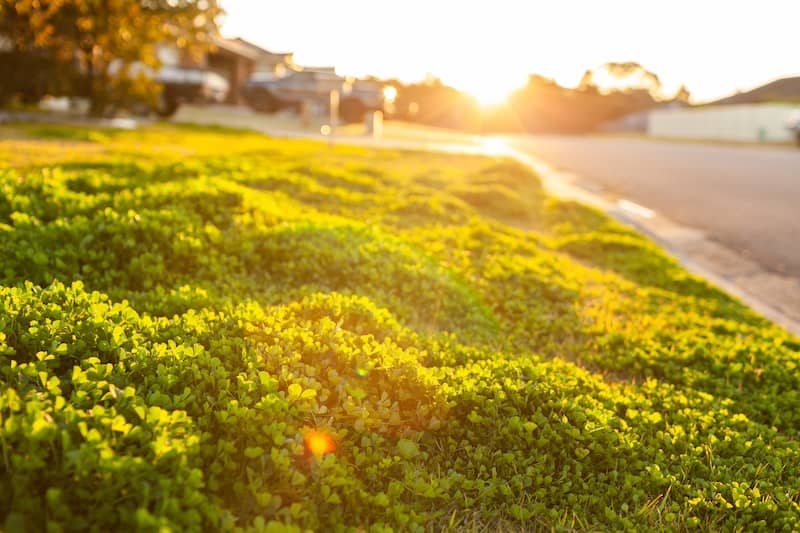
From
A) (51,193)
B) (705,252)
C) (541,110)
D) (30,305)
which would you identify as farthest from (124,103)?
(541,110)

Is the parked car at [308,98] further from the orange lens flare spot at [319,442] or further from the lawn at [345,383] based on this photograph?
the orange lens flare spot at [319,442]

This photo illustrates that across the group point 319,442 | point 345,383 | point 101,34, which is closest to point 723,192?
point 345,383

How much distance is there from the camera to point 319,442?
259 centimetres

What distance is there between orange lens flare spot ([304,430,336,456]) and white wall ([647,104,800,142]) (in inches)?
1659

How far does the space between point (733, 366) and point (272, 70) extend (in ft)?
180

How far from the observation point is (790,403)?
150 inches

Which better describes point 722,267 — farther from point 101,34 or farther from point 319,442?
point 101,34

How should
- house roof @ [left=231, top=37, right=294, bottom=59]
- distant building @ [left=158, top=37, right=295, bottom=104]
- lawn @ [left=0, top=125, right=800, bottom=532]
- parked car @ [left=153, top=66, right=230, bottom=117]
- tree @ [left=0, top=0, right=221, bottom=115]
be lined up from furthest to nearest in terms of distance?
1. house roof @ [left=231, top=37, right=294, bottom=59]
2. distant building @ [left=158, top=37, right=295, bottom=104]
3. parked car @ [left=153, top=66, right=230, bottom=117]
4. tree @ [left=0, top=0, right=221, bottom=115]
5. lawn @ [left=0, top=125, right=800, bottom=532]

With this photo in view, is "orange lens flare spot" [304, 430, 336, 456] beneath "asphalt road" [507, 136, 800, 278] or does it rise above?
beneath

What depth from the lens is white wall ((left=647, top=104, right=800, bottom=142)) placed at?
45.2 m

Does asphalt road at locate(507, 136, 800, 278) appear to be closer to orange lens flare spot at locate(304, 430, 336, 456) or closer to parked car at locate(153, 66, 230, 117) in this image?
orange lens flare spot at locate(304, 430, 336, 456)

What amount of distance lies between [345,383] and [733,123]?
5597 cm

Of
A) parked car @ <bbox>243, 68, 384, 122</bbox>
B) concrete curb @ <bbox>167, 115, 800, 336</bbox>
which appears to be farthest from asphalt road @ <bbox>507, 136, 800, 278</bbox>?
parked car @ <bbox>243, 68, 384, 122</bbox>

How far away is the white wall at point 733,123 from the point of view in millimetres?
45219
